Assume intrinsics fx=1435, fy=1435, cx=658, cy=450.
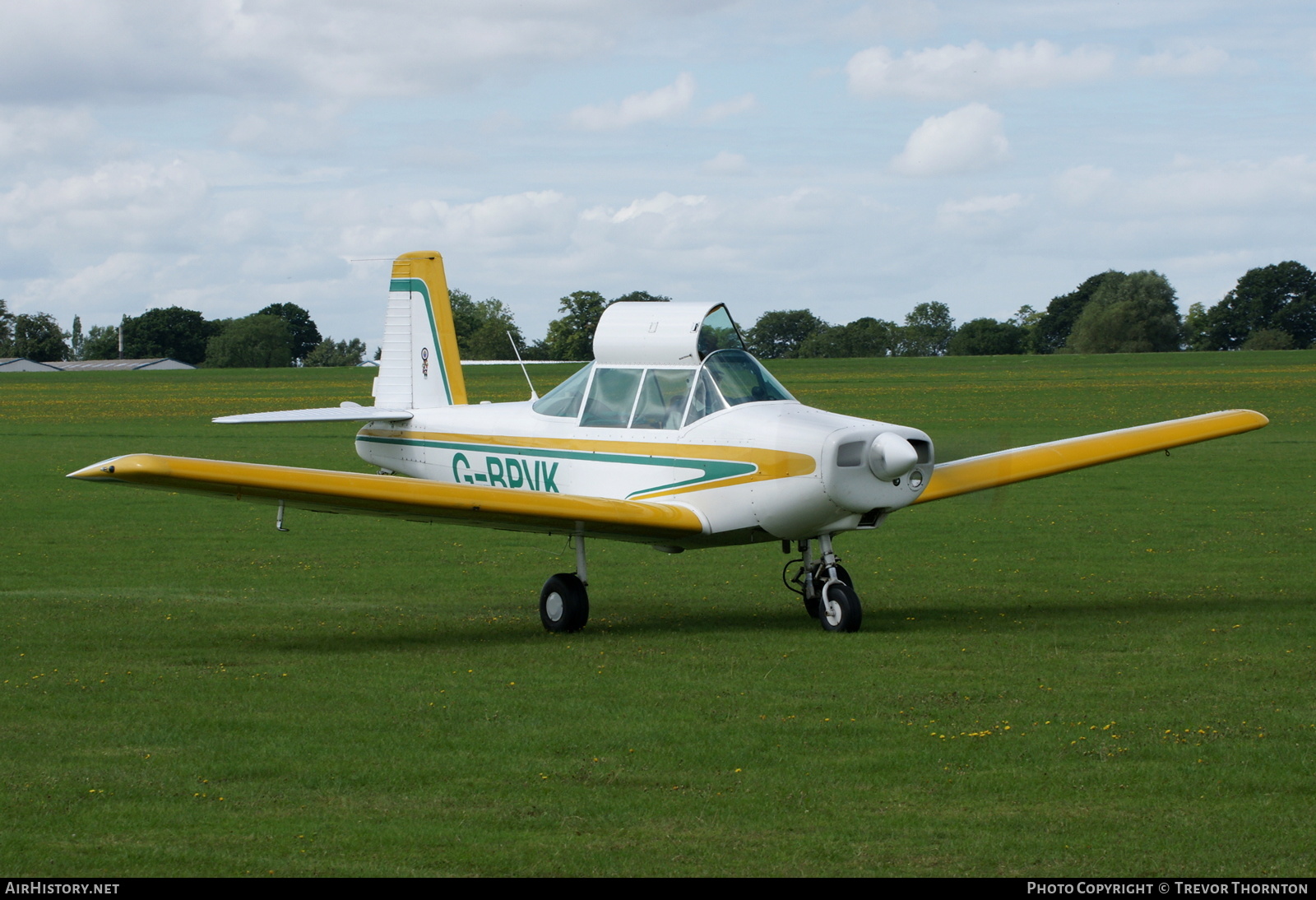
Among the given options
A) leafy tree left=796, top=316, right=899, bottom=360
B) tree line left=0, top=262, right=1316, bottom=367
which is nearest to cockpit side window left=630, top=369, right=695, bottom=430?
tree line left=0, top=262, right=1316, bottom=367

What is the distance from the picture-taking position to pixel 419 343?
16203 mm

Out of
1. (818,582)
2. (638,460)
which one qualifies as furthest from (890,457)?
(638,460)

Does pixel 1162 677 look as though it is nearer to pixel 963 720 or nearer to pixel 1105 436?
pixel 963 720

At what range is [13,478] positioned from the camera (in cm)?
2836

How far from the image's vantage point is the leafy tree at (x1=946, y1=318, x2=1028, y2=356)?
14975 cm

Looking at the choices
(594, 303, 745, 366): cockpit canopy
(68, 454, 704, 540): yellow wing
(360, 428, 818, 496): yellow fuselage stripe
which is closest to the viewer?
(68, 454, 704, 540): yellow wing

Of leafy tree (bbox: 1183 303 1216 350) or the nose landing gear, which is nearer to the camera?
the nose landing gear

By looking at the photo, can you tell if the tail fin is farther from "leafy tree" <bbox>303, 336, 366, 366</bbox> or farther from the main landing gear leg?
"leafy tree" <bbox>303, 336, 366, 366</bbox>

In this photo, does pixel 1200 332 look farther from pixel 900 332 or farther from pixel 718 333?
pixel 718 333

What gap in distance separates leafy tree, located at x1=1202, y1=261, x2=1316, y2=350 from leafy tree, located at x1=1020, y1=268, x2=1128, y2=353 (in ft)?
Result: 46.7

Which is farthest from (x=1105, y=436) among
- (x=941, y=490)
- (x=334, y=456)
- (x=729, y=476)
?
(x=334, y=456)

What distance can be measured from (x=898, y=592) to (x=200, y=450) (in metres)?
25.9

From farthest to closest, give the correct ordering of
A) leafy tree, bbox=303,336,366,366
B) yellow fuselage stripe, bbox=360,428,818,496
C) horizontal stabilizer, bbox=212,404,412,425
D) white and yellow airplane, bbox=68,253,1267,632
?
leafy tree, bbox=303,336,366,366 → horizontal stabilizer, bbox=212,404,412,425 → yellow fuselage stripe, bbox=360,428,818,496 → white and yellow airplane, bbox=68,253,1267,632

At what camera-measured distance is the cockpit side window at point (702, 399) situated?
39.4 ft
